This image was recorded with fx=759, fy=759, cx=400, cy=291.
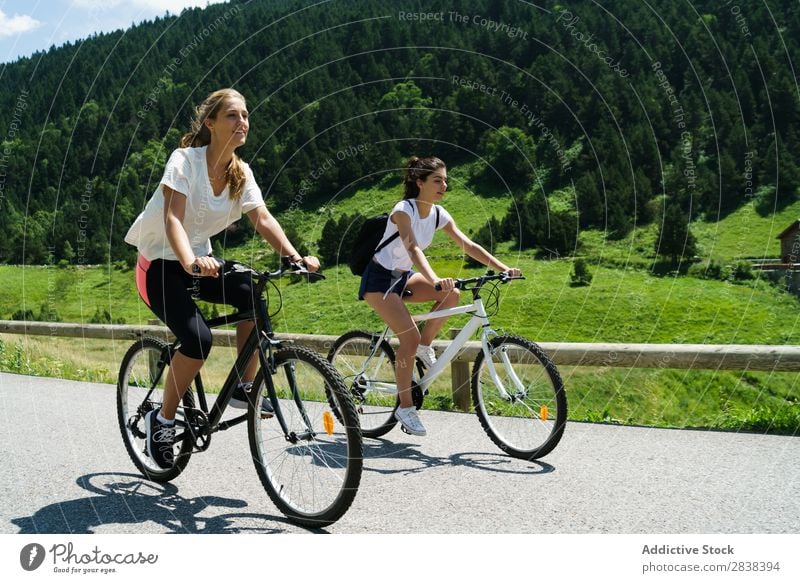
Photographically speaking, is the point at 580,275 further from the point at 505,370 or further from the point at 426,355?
the point at 505,370

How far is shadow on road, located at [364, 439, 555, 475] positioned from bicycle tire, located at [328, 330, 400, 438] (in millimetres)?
341

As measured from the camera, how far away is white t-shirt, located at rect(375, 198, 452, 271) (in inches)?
197

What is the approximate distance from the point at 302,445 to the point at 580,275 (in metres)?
30.7

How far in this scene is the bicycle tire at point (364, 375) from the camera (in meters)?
5.64

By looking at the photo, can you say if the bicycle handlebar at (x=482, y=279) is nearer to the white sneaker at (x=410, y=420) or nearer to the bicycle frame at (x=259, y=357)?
the white sneaker at (x=410, y=420)

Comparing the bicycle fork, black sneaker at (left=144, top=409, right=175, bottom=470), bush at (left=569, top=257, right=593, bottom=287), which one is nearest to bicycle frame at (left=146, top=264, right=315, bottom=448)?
black sneaker at (left=144, top=409, right=175, bottom=470)

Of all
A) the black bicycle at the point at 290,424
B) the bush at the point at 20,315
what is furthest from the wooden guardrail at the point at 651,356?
the bush at the point at 20,315

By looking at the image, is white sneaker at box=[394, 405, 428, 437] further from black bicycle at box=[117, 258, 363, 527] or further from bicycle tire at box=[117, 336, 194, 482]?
bicycle tire at box=[117, 336, 194, 482]

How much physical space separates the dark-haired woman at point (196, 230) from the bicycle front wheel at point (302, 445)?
0.14 m

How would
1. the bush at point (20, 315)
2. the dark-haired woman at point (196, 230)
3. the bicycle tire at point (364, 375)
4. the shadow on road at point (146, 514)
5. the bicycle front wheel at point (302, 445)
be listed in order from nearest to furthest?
the bicycle front wheel at point (302, 445), the shadow on road at point (146, 514), the dark-haired woman at point (196, 230), the bicycle tire at point (364, 375), the bush at point (20, 315)

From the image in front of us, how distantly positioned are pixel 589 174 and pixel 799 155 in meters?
12.9

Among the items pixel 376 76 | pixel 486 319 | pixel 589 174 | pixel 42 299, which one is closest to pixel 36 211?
pixel 42 299

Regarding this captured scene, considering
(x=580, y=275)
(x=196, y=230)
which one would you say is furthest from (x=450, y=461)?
(x=580, y=275)

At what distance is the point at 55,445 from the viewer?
5.32 meters
